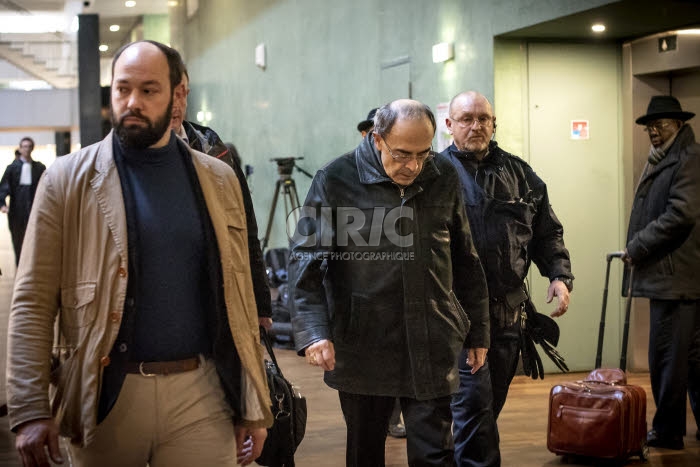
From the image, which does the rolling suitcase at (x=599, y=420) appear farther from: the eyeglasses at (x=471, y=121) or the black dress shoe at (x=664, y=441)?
the eyeglasses at (x=471, y=121)

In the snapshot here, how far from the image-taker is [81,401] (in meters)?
2.22

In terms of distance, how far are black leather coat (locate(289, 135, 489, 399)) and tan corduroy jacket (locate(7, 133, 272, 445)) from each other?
3.19 ft

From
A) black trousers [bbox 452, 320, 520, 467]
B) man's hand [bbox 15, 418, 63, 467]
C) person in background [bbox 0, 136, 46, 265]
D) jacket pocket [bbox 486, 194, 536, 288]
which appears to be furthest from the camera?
person in background [bbox 0, 136, 46, 265]

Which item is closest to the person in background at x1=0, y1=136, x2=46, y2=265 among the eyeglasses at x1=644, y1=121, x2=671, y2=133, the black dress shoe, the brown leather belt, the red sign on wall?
the red sign on wall

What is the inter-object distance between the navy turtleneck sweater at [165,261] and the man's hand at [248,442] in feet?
0.78

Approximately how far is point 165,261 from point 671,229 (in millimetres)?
3623

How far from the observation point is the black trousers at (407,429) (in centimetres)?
325

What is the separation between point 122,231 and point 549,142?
208 inches

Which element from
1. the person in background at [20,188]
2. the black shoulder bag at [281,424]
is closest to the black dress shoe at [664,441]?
the black shoulder bag at [281,424]

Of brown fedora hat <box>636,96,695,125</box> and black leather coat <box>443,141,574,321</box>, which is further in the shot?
brown fedora hat <box>636,96,695,125</box>

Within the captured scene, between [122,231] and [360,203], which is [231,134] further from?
[122,231]

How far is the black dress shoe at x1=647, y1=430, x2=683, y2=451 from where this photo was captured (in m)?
5.15

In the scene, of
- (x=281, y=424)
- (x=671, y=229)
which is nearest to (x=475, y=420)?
(x=281, y=424)

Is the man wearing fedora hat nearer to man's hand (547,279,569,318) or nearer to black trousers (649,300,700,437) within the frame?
black trousers (649,300,700,437)
